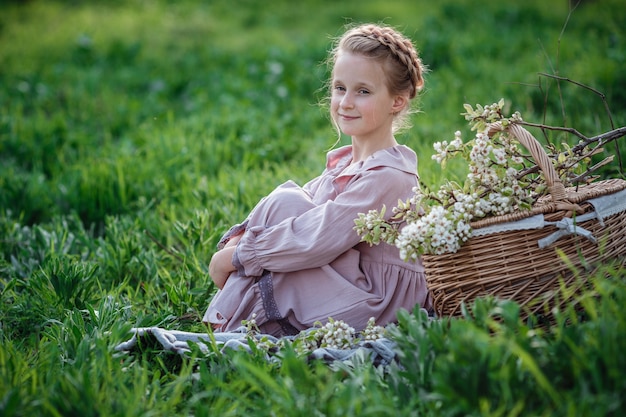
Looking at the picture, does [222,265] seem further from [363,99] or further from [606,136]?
[606,136]

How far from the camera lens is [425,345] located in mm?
2326

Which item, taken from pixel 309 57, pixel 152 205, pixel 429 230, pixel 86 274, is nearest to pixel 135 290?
pixel 86 274

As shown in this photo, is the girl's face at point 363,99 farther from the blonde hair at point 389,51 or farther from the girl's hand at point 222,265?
the girl's hand at point 222,265

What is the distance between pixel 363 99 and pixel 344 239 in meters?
0.63

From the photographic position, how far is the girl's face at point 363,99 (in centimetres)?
316

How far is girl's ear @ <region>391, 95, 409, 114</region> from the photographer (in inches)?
128

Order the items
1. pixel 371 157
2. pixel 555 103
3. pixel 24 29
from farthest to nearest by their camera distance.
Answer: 1. pixel 24 29
2. pixel 555 103
3. pixel 371 157

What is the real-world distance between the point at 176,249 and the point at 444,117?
264 cm

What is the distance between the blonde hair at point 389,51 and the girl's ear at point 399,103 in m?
0.03

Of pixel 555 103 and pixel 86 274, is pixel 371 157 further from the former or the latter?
pixel 555 103

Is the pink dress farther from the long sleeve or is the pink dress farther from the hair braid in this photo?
the hair braid

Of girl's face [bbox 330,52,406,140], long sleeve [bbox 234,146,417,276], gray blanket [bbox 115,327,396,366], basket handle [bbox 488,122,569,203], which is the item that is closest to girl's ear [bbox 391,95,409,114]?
girl's face [bbox 330,52,406,140]

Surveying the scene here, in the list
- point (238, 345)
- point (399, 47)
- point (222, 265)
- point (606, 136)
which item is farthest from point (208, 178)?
point (606, 136)

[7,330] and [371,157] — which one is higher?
[371,157]
